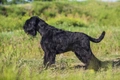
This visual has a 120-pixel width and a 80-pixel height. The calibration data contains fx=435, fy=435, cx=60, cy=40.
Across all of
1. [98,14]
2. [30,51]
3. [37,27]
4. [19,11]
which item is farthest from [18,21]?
[37,27]

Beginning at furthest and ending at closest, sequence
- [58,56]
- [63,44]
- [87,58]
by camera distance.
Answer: [58,56]
[87,58]
[63,44]

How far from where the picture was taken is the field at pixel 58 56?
7.59 m

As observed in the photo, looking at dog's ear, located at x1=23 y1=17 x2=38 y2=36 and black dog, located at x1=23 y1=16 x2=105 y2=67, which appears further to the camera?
dog's ear, located at x1=23 y1=17 x2=38 y2=36

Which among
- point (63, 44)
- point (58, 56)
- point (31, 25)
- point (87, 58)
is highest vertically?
point (31, 25)

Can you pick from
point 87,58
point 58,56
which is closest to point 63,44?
point 87,58

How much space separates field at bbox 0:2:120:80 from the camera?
299 inches

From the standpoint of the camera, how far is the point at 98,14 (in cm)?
2653

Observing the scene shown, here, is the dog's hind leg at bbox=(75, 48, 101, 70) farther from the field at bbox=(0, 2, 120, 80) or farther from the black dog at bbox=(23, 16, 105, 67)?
the field at bbox=(0, 2, 120, 80)

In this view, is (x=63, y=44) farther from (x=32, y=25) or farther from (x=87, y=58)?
(x=32, y=25)

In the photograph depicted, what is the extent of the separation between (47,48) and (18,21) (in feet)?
41.6

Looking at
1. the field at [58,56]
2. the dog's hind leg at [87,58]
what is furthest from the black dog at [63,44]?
the field at [58,56]

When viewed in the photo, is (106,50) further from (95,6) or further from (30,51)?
(95,6)

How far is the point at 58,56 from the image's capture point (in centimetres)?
1359

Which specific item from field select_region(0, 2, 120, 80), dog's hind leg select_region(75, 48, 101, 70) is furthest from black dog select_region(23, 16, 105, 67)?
field select_region(0, 2, 120, 80)
